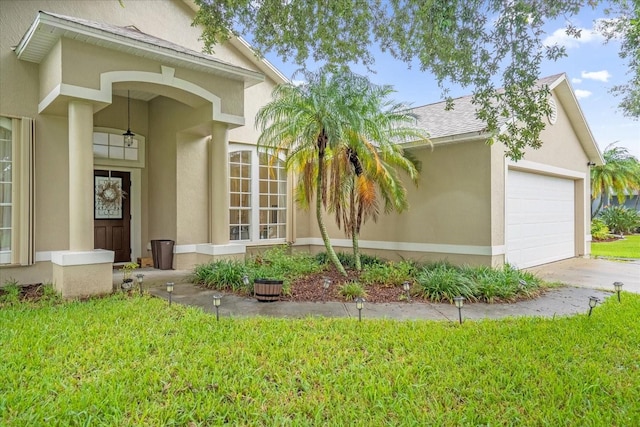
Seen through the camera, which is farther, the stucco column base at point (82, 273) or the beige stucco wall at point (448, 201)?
the beige stucco wall at point (448, 201)

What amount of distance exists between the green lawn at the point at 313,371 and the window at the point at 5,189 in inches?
99.2

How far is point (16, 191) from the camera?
26.1 feet

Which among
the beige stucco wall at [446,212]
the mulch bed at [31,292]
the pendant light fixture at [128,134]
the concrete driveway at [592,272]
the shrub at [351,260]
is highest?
the pendant light fixture at [128,134]

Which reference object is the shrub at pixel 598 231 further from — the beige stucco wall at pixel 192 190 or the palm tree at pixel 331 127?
the beige stucco wall at pixel 192 190

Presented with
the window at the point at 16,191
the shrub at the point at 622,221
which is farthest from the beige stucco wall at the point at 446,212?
the shrub at the point at 622,221

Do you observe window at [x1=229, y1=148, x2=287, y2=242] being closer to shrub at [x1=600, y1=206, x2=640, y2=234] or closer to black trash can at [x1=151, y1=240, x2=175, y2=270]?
black trash can at [x1=151, y1=240, x2=175, y2=270]

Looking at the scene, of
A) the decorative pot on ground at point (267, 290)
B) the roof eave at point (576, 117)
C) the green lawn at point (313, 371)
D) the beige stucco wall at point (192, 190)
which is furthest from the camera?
the roof eave at point (576, 117)

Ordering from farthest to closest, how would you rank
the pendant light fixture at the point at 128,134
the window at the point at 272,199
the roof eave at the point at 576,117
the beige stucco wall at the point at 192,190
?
the window at the point at 272,199, the roof eave at the point at 576,117, the beige stucco wall at the point at 192,190, the pendant light fixture at the point at 128,134

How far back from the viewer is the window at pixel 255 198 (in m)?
11.7

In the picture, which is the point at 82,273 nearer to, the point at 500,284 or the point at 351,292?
the point at 351,292

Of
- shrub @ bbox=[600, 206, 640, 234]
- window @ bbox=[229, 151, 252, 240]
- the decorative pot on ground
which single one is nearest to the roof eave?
window @ bbox=[229, 151, 252, 240]

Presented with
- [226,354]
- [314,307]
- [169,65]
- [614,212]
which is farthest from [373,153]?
[614,212]

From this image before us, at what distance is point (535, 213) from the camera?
1192cm

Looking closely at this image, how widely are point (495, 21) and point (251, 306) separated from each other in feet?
18.7
